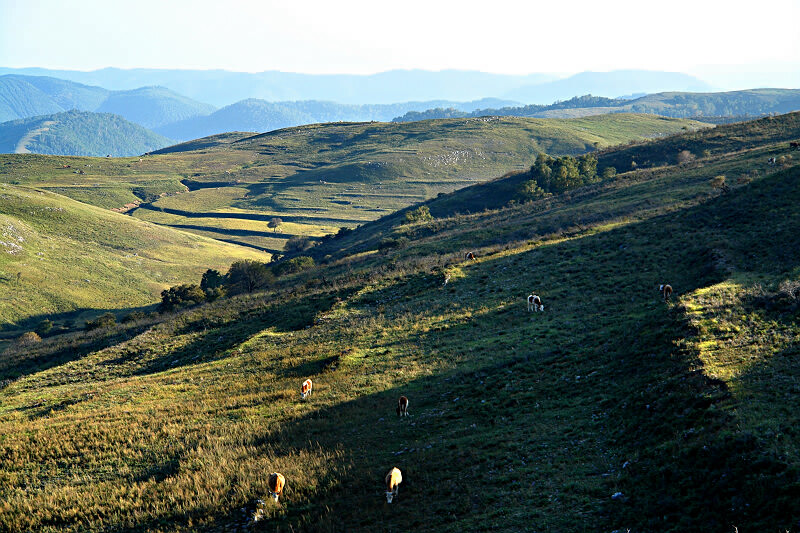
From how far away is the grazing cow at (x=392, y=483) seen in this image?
14.5 metres

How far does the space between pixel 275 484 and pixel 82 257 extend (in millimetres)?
116595

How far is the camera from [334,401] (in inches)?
920

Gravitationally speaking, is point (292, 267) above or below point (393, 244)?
below

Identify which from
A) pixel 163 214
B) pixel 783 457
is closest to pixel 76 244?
pixel 163 214

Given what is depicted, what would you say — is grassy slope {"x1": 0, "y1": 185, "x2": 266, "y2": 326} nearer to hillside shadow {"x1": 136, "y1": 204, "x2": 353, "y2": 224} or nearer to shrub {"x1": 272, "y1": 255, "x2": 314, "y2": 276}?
hillside shadow {"x1": 136, "y1": 204, "x2": 353, "y2": 224}

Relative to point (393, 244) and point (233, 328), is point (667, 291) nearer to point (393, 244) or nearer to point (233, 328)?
point (233, 328)

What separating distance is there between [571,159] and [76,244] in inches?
4233

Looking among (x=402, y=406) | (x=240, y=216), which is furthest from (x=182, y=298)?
(x=240, y=216)

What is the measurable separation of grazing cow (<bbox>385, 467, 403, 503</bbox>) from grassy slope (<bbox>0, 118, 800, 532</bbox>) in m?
0.31

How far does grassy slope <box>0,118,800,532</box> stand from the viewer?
12.9 metres

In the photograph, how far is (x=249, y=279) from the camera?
69.4m

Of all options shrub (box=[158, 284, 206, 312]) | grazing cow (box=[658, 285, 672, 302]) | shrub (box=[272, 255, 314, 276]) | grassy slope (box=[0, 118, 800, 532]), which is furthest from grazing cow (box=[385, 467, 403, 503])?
shrub (box=[272, 255, 314, 276])

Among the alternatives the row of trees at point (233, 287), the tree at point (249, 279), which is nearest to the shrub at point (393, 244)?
the row of trees at point (233, 287)

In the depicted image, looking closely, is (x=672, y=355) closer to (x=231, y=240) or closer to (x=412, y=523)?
(x=412, y=523)
